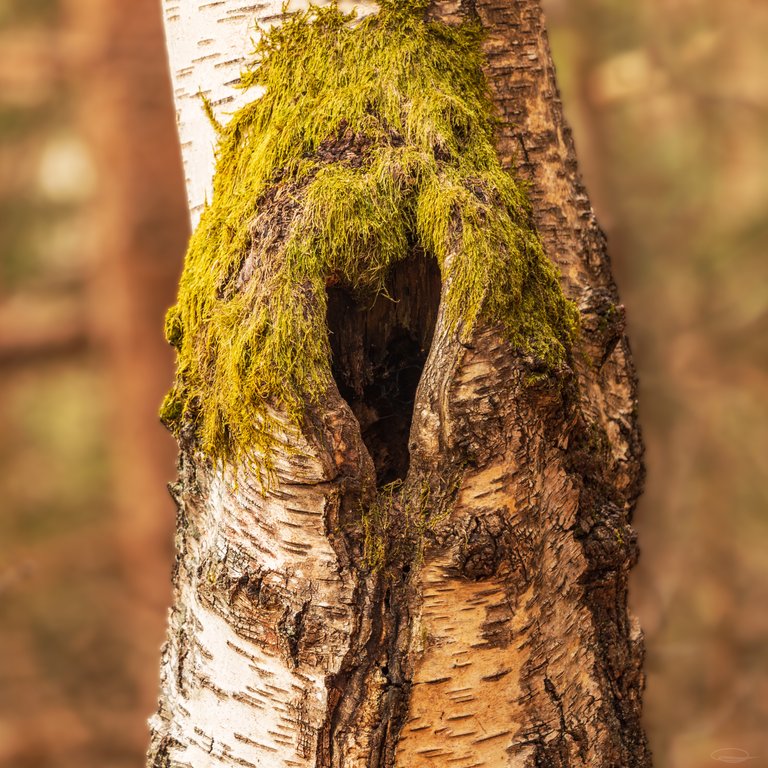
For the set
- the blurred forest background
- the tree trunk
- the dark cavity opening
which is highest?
the blurred forest background

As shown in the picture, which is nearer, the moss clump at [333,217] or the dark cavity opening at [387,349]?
the moss clump at [333,217]

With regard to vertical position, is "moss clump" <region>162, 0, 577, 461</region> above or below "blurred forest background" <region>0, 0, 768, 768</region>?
below

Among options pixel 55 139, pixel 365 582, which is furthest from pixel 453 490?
pixel 55 139

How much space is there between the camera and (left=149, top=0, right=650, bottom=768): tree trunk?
1133mm

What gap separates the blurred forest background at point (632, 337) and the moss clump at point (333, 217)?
352 cm

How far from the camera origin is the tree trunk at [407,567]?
113cm

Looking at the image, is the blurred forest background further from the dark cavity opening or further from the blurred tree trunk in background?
the dark cavity opening

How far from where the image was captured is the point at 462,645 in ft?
3.79

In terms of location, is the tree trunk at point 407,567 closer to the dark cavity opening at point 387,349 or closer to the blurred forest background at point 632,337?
the dark cavity opening at point 387,349

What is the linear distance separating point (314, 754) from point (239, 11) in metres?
1.14

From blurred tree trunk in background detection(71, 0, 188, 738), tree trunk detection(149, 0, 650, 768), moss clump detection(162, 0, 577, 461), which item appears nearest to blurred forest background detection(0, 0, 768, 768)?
blurred tree trunk in background detection(71, 0, 188, 738)

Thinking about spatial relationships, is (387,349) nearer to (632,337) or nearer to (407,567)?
(407,567)

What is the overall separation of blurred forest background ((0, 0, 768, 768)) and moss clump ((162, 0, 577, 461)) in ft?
11.6

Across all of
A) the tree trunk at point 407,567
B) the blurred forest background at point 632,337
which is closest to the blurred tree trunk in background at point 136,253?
the blurred forest background at point 632,337
